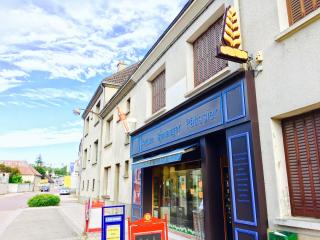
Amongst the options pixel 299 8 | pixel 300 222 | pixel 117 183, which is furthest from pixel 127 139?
pixel 300 222

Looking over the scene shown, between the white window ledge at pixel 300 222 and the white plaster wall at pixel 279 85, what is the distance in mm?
15

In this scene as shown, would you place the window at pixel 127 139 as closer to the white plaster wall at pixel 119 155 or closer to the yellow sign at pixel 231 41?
the white plaster wall at pixel 119 155

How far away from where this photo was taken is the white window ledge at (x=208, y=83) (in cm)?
693

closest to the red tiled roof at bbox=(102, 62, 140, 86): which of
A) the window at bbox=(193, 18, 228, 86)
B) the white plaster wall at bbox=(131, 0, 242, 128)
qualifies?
Answer: the white plaster wall at bbox=(131, 0, 242, 128)

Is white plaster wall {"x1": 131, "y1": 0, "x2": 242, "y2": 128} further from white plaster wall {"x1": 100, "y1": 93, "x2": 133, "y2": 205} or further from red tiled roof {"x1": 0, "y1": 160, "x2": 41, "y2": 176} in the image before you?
red tiled roof {"x1": 0, "y1": 160, "x2": 41, "y2": 176}

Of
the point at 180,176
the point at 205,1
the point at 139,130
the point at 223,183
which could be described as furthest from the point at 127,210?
the point at 205,1

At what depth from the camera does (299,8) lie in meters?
5.37

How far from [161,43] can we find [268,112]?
6260 millimetres

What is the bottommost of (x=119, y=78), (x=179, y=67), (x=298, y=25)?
(x=298, y=25)

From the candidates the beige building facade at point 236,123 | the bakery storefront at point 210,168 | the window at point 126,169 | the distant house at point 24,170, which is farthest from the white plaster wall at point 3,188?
the bakery storefront at point 210,168

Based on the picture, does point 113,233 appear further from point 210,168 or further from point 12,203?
point 12,203

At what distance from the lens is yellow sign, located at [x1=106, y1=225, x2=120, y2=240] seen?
6680 millimetres

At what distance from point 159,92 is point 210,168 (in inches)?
194

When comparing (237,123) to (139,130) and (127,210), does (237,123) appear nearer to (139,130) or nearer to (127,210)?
(139,130)
